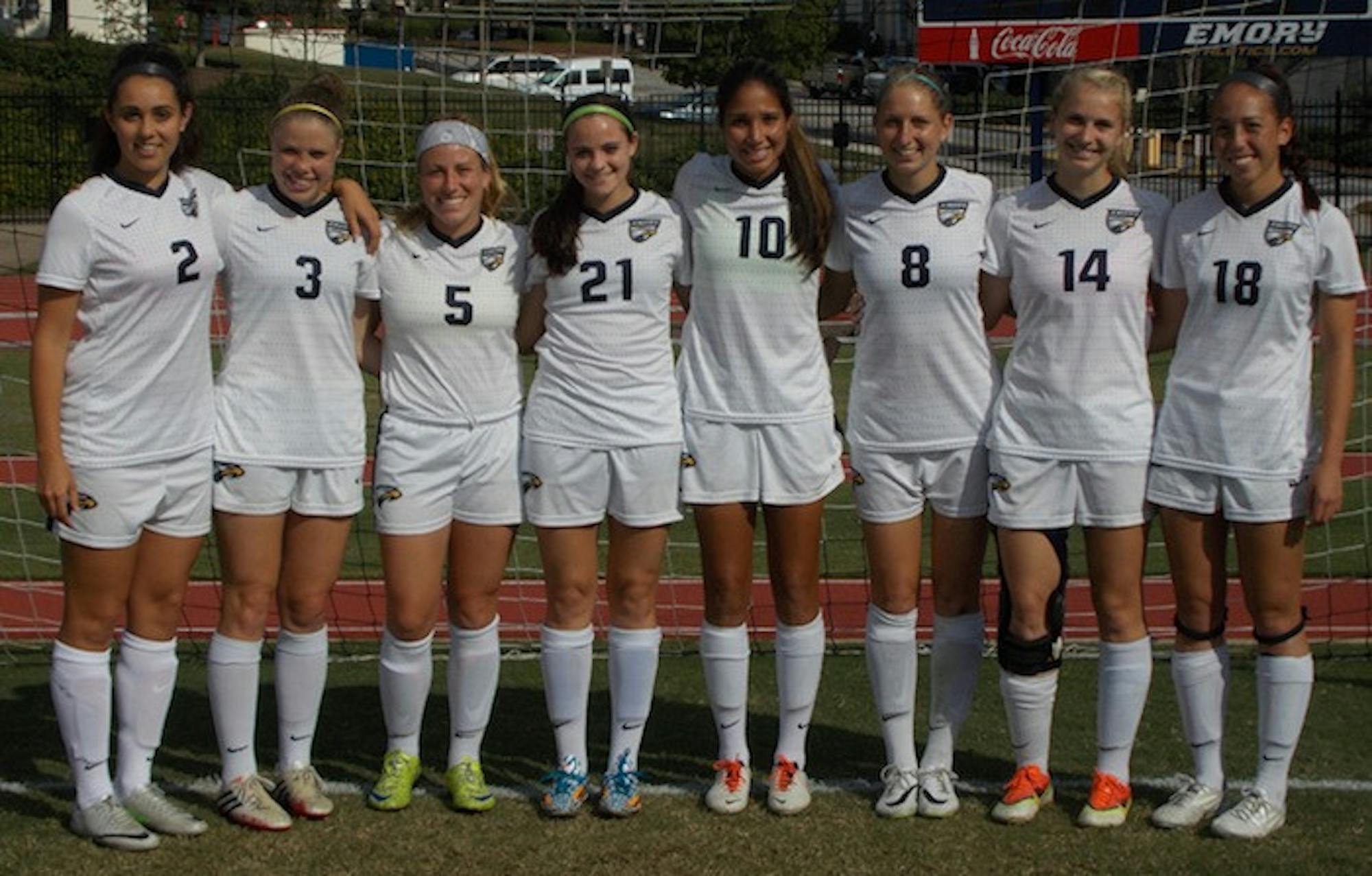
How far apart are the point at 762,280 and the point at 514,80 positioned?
260cm

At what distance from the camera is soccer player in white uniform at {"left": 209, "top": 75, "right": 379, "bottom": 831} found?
4.57m

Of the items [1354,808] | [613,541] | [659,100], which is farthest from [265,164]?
[1354,808]

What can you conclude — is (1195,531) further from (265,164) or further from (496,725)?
(265,164)

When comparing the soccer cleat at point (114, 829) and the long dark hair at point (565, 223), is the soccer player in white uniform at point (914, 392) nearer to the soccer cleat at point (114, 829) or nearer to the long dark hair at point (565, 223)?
the long dark hair at point (565, 223)

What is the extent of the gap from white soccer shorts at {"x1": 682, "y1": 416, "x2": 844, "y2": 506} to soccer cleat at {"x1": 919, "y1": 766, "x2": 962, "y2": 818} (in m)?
0.82

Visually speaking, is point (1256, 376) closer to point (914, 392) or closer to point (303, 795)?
point (914, 392)

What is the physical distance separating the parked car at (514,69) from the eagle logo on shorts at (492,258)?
7.09ft

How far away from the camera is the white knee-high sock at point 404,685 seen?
4844mm

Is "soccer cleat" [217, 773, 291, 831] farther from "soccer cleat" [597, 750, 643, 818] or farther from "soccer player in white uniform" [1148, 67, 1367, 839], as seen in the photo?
"soccer player in white uniform" [1148, 67, 1367, 839]

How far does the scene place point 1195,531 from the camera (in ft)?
15.1

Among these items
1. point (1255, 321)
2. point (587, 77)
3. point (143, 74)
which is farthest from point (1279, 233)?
point (587, 77)

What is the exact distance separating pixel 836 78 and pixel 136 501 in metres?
6.86

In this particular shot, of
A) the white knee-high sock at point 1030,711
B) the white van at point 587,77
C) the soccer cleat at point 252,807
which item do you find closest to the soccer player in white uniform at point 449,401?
the soccer cleat at point 252,807

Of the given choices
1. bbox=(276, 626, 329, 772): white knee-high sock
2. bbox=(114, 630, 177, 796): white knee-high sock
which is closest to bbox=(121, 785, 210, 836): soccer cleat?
bbox=(114, 630, 177, 796): white knee-high sock
